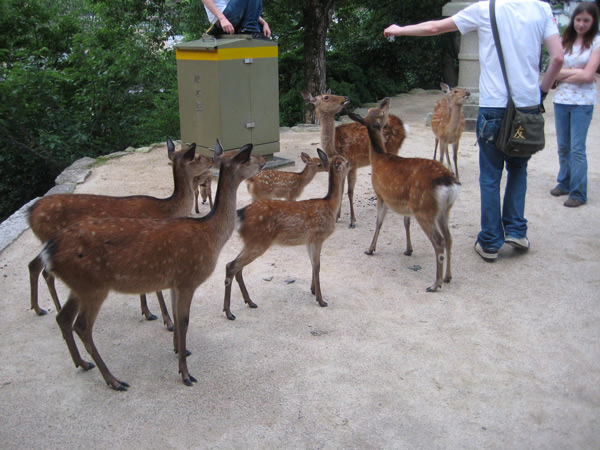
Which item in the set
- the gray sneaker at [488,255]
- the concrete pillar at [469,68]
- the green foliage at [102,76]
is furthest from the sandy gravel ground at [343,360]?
the concrete pillar at [469,68]

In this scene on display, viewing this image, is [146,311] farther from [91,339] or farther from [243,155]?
[243,155]

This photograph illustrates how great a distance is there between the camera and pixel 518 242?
18.8 feet

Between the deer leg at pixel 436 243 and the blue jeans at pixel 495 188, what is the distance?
0.67m

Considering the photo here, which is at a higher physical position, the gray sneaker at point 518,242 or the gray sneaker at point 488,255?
the gray sneaker at point 518,242

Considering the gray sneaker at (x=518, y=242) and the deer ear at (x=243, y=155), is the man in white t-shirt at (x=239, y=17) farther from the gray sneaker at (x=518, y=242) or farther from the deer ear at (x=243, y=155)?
the gray sneaker at (x=518, y=242)

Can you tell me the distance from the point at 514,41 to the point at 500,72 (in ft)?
0.91

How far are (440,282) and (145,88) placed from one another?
9.03 m

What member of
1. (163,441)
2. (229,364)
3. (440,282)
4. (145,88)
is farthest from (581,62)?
(145,88)

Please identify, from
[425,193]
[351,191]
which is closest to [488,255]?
[425,193]

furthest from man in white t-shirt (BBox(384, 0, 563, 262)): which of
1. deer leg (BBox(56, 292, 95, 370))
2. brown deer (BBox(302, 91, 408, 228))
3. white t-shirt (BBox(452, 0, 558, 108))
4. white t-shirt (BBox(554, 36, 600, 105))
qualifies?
deer leg (BBox(56, 292, 95, 370))

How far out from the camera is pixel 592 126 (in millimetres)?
10930

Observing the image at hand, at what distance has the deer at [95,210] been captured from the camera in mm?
4438

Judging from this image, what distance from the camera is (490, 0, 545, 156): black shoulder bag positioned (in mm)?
5191

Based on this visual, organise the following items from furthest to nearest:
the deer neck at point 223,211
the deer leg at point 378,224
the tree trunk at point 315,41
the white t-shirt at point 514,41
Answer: the tree trunk at point 315,41 → the deer leg at point 378,224 → the white t-shirt at point 514,41 → the deer neck at point 223,211
